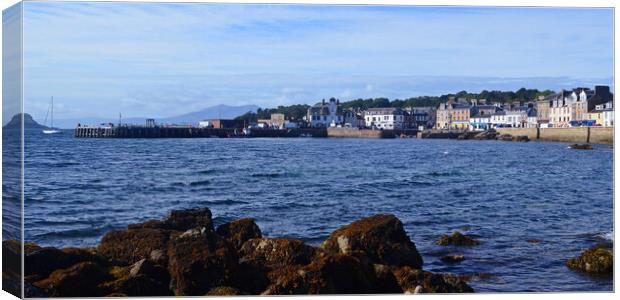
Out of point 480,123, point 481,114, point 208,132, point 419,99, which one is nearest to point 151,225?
point 419,99

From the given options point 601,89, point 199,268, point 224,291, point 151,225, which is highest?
point 601,89

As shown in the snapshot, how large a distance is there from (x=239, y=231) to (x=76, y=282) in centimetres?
233

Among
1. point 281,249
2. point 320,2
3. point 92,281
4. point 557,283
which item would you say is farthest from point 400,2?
point 92,281

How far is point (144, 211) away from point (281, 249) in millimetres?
2066

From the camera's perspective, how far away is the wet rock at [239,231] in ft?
33.5

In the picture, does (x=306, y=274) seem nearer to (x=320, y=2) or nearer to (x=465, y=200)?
(x=320, y=2)

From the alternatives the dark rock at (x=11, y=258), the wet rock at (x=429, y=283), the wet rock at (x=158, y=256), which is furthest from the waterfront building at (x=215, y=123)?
the wet rock at (x=429, y=283)

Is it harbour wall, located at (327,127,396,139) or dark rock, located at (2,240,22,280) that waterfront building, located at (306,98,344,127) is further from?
dark rock, located at (2,240,22,280)

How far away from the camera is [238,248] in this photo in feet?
33.0

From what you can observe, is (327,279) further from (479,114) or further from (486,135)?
(486,135)

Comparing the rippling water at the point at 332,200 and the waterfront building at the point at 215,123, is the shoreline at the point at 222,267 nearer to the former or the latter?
the rippling water at the point at 332,200

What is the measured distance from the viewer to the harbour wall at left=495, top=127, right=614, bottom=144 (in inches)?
824

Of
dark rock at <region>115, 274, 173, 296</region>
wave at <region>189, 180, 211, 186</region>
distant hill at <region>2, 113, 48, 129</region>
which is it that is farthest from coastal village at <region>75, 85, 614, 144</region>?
dark rock at <region>115, 274, 173, 296</region>

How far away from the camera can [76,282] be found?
8562mm
